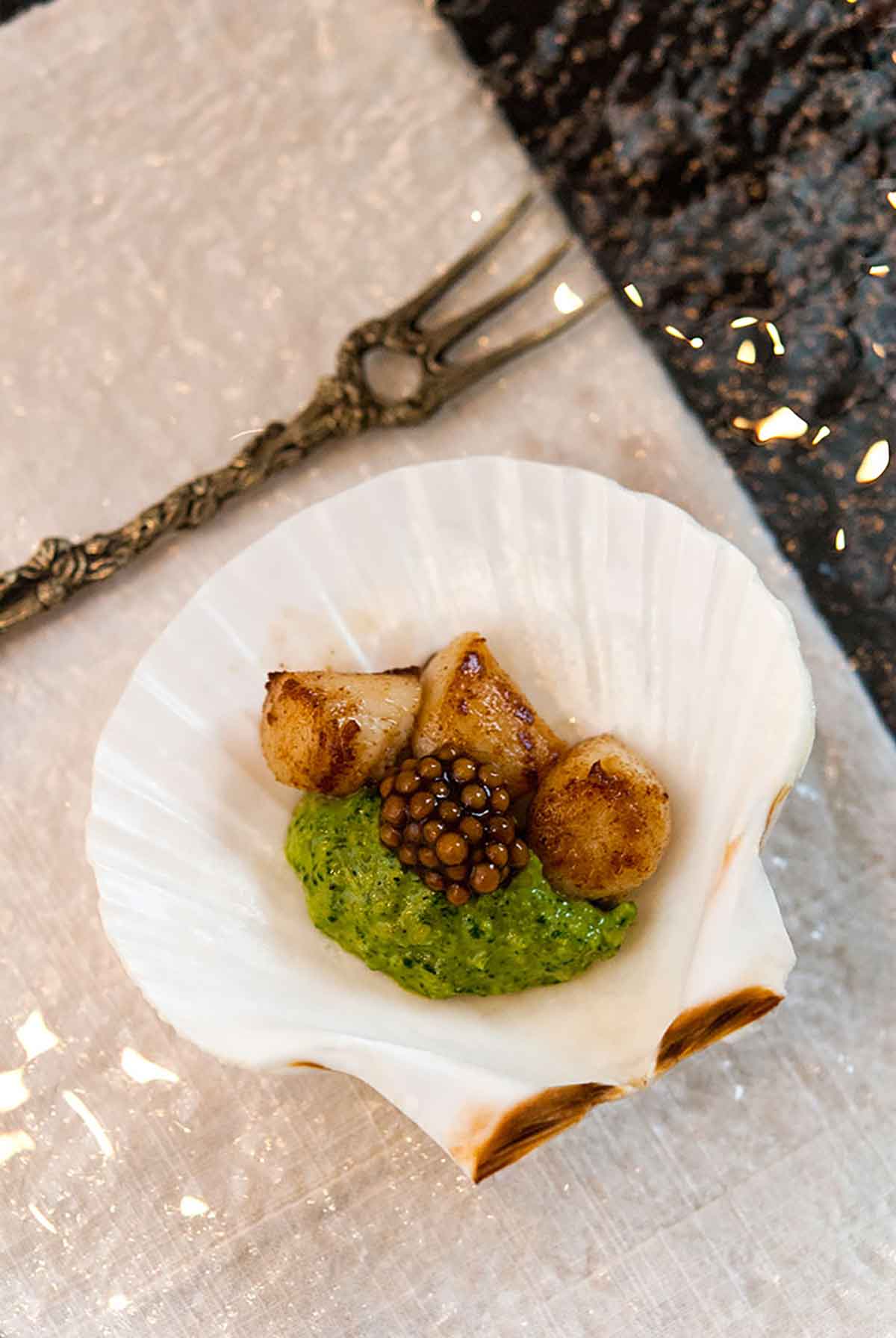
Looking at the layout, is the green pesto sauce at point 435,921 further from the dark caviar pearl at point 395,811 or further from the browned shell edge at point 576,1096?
the browned shell edge at point 576,1096

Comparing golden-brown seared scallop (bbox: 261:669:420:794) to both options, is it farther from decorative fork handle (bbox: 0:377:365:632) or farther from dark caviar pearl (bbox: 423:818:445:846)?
decorative fork handle (bbox: 0:377:365:632)

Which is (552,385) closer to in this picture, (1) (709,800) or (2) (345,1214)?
(1) (709,800)

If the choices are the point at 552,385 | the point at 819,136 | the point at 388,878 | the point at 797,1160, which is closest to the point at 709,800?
the point at 388,878

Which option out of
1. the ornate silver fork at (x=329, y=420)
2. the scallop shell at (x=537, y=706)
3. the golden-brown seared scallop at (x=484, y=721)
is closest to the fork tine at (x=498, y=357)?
the ornate silver fork at (x=329, y=420)

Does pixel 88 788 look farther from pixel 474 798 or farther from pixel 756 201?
pixel 756 201

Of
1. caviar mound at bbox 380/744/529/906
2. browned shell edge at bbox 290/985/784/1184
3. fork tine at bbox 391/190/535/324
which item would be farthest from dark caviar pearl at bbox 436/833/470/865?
fork tine at bbox 391/190/535/324
